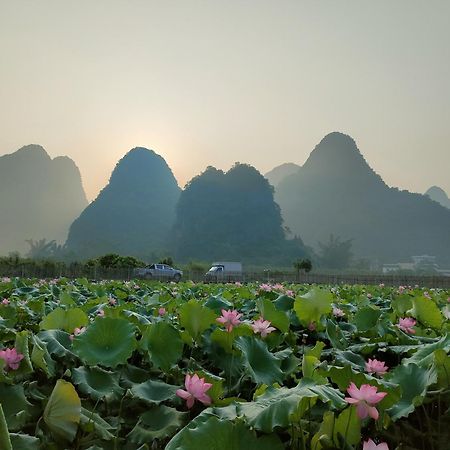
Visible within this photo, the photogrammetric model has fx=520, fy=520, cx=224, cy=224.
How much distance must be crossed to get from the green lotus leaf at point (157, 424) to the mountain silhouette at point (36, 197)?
453 ft

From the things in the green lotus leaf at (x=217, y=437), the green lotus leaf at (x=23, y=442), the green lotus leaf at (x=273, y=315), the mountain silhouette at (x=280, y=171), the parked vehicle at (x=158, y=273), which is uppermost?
the mountain silhouette at (x=280, y=171)

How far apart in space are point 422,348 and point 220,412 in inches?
33.7

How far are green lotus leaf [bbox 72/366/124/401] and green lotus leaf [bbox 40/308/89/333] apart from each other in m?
0.50

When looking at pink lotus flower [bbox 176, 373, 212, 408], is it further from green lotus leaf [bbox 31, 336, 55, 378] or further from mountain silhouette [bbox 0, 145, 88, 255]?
mountain silhouette [bbox 0, 145, 88, 255]

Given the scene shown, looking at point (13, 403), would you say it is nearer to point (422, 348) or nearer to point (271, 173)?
point (422, 348)

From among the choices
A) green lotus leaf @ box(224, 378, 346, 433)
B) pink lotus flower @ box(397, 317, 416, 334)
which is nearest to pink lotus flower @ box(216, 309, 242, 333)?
green lotus leaf @ box(224, 378, 346, 433)

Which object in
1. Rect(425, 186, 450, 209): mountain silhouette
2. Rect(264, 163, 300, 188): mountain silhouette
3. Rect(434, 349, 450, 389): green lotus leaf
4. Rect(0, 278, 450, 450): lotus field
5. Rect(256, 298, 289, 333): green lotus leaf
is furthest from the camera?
Rect(425, 186, 450, 209): mountain silhouette

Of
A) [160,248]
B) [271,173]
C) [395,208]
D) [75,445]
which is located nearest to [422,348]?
[75,445]

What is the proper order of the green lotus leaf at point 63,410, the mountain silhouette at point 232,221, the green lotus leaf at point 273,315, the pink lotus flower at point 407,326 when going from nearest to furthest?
1. the green lotus leaf at point 63,410
2. the green lotus leaf at point 273,315
3. the pink lotus flower at point 407,326
4. the mountain silhouette at point 232,221

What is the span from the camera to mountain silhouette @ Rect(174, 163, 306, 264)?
77.9 metres

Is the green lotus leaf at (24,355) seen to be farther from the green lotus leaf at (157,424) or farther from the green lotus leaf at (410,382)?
the green lotus leaf at (410,382)

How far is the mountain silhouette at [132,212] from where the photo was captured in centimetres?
8744

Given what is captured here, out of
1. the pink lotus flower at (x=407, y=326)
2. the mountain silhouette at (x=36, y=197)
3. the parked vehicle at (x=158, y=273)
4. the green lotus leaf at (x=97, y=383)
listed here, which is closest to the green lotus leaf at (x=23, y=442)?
the green lotus leaf at (x=97, y=383)

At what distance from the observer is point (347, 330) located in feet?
8.10
